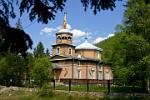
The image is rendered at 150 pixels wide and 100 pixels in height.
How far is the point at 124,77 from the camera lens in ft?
112

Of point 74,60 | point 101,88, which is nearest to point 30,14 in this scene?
point 101,88

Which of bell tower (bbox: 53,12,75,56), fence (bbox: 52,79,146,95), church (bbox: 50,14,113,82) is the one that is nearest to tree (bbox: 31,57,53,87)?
fence (bbox: 52,79,146,95)

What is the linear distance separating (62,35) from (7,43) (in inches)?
2472

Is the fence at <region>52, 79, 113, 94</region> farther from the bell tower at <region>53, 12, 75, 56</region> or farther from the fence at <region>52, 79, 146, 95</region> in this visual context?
the bell tower at <region>53, 12, 75, 56</region>

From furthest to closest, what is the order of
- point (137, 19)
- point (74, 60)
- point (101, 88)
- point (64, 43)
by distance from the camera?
point (64, 43)
point (74, 60)
point (101, 88)
point (137, 19)

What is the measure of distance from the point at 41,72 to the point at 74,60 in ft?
58.0

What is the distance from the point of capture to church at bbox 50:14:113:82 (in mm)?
65812

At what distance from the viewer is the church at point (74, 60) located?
2591 inches

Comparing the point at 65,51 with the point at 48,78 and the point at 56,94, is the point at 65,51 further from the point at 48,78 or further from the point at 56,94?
the point at 56,94

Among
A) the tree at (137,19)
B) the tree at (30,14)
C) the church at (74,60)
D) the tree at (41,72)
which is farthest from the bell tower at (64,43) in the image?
the tree at (30,14)

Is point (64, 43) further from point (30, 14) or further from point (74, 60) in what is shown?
point (30, 14)

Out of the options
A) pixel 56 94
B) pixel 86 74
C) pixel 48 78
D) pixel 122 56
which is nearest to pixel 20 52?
pixel 56 94

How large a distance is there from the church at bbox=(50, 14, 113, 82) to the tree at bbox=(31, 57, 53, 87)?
586 inches

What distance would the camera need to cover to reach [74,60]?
65.6 metres
